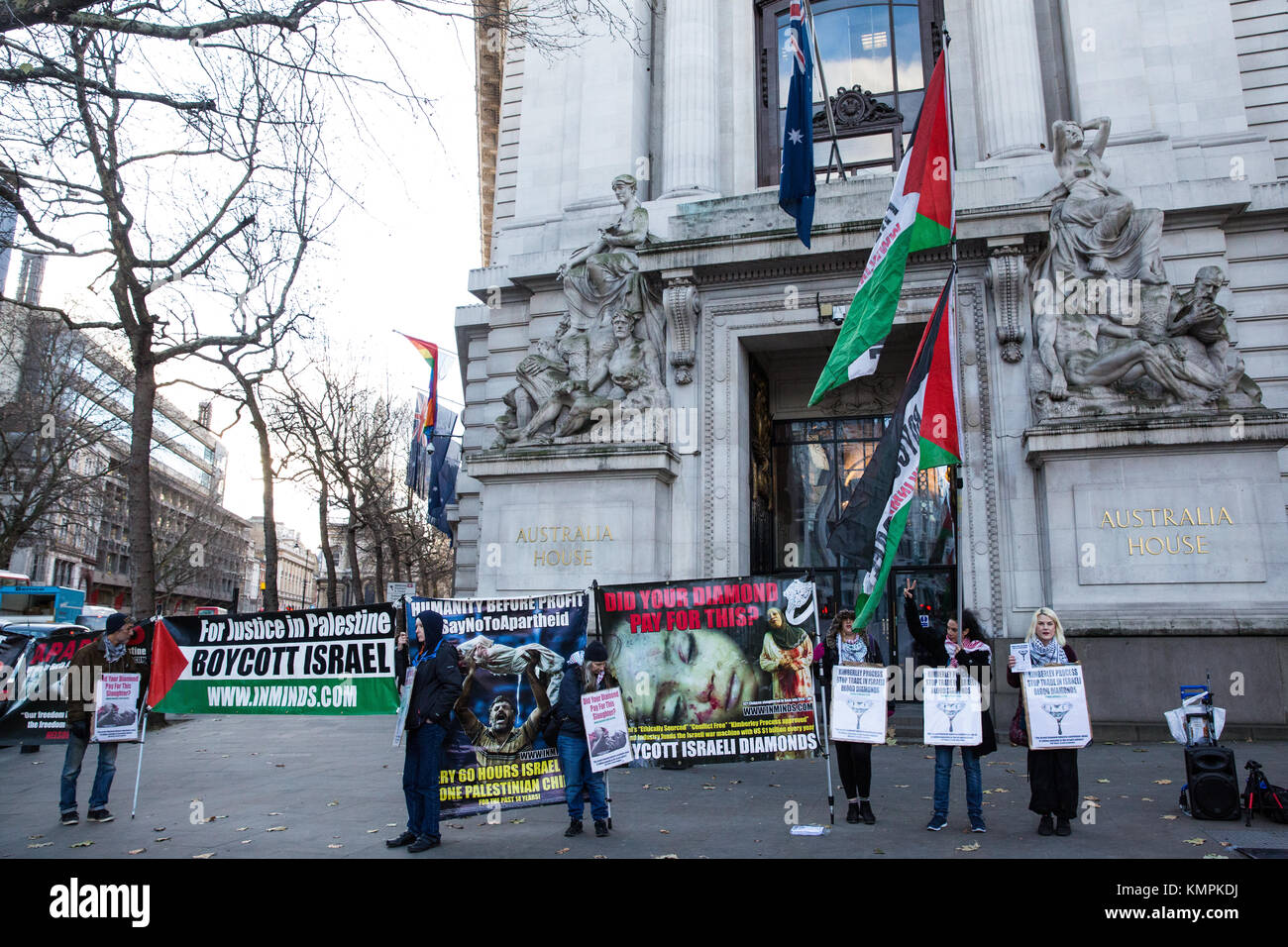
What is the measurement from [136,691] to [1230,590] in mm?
14918

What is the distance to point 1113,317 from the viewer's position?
14.1m

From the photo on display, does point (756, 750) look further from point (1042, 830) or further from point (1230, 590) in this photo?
point (1230, 590)

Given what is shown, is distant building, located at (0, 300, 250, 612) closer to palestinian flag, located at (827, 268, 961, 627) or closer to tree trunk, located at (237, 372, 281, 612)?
tree trunk, located at (237, 372, 281, 612)

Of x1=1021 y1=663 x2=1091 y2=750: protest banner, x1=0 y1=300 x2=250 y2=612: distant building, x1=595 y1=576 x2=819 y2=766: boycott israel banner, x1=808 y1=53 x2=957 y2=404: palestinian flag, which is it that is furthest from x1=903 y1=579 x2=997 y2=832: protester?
x1=0 y1=300 x2=250 y2=612: distant building

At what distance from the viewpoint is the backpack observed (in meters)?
7.50

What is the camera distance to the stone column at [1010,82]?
16.3 m

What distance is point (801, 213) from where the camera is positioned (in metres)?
14.6

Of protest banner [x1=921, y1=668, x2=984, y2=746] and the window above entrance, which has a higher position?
the window above entrance

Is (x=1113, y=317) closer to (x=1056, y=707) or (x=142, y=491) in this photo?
(x=1056, y=707)

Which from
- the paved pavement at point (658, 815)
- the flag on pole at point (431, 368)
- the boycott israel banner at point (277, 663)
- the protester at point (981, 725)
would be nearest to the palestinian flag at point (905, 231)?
the protester at point (981, 725)

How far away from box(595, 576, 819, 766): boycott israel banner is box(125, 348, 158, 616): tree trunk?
40.7 ft

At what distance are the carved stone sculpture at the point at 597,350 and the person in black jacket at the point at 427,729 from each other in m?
8.72

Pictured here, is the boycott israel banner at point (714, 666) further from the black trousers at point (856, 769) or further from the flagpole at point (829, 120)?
the flagpole at point (829, 120)
